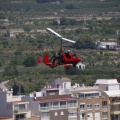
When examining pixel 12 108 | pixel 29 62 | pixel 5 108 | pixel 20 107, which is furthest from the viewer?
pixel 29 62

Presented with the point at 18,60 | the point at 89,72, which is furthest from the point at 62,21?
the point at 89,72

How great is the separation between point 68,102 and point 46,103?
1923mm

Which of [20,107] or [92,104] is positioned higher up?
[20,107]

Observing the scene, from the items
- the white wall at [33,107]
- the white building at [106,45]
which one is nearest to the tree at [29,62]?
the white building at [106,45]

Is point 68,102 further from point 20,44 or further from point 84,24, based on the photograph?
point 84,24

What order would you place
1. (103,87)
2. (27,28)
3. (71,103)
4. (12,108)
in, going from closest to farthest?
(12,108) → (71,103) → (103,87) → (27,28)

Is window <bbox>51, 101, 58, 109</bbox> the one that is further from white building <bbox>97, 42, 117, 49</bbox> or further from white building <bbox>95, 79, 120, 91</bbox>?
white building <bbox>97, 42, 117, 49</bbox>

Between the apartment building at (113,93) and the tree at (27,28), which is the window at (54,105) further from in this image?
the tree at (27,28)

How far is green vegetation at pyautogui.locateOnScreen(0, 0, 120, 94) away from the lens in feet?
331

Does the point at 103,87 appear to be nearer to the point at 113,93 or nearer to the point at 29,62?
the point at 113,93

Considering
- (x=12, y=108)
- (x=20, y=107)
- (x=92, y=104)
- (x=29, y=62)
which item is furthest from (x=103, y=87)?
(x=29, y=62)

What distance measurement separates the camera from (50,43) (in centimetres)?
14100

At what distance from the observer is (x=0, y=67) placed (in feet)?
363

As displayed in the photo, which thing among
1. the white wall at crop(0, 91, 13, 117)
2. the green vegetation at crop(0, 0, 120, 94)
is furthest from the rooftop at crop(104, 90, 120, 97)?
the green vegetation at crop(0, 0, 120, 94)
